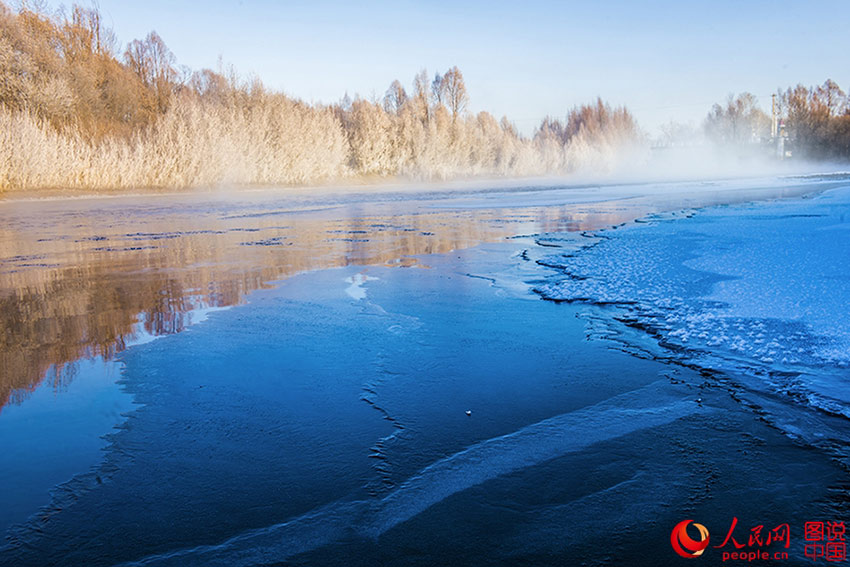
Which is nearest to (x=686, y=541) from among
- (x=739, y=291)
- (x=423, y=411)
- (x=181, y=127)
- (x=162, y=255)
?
(x=423, y=411)

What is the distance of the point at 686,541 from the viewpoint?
69.3 inches

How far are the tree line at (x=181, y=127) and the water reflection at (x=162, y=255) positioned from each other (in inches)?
299

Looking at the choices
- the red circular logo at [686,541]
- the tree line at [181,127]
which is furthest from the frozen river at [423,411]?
the tree line at [181,127]

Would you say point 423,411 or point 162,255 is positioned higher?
point 162,255

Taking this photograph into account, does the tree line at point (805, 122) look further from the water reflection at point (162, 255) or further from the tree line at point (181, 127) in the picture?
the water reflection at point (162, 255)

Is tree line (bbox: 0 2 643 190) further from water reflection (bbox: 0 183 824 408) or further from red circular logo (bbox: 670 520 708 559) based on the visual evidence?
red circular logo (bbox: 670 520 708 559)

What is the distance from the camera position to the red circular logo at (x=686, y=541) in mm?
1711

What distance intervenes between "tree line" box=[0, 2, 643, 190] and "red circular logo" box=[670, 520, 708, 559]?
80.0ft

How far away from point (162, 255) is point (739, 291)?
6.61 meters

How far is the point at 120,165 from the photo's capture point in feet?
79.7

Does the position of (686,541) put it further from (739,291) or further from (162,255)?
(162,255)

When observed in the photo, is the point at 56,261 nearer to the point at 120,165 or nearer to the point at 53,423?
the point at 53,423

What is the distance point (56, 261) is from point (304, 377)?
587cm

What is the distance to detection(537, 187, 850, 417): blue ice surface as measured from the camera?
321 centimetres
